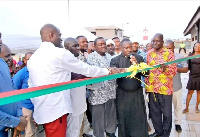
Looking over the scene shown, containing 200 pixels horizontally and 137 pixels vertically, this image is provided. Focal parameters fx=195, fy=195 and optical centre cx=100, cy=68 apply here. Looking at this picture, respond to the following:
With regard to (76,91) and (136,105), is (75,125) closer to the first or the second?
(76,91)

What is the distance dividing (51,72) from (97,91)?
1.41 m

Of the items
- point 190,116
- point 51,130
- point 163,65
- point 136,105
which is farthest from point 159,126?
point 51,130

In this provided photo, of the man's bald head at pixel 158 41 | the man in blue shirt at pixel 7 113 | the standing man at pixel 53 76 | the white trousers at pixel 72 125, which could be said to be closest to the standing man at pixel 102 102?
the white trousers at pixel 72 125

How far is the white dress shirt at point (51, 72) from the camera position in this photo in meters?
2.29

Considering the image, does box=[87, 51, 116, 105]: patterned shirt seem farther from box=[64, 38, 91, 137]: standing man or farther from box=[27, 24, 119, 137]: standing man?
box=[27, 24, 119, 137]: standing man

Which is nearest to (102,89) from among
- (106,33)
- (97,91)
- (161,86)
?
(97,91)

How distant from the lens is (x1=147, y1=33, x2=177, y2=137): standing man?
3584 mm

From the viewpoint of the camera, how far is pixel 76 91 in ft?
9.84

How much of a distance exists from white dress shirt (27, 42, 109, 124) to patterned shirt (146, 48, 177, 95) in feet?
5.40

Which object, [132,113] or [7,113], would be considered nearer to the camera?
[7,113]

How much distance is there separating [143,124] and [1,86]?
2572 mm

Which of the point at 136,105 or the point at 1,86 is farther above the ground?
the point at 1,86

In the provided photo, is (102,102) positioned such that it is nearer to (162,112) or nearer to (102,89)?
(102,89)

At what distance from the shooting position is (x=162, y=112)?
3.70m
